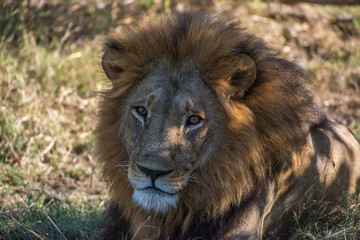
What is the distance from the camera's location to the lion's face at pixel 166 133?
2988 mm

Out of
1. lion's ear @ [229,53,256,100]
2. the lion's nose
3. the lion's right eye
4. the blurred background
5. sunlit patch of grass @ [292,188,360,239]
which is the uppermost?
lion's ear @ [229,53,256,100]

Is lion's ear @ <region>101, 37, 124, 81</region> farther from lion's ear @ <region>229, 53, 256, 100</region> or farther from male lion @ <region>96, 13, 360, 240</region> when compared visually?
lion's ear @ <region>229, 53, 256, 100</region>

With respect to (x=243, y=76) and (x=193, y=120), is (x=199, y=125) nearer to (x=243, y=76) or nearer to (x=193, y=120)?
(x=193, y=120)

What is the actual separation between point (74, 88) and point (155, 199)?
398 centimetres

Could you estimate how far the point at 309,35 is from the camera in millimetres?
9102

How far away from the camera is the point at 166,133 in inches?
120

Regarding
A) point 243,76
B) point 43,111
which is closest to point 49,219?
point 243,76

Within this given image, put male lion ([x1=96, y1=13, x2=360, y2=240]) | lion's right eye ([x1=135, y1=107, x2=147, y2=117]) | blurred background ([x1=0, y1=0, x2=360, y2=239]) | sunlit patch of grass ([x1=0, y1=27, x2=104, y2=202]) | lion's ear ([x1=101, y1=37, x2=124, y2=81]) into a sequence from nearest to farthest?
1. male lion ([x1=96, y1=13, x2=360, y2=240])
2. lion's right eye ([x1=135, y1=107, x2=147, y2=117])
3. lion's ear ([x1=101, y1=37, x2=124, y2=81])
4. blurred background ([x1=0, y1=0, x2=360, y2=239])
5. sunlit patch of grass ([x1=0, y1=27, x2=104, y2=202])

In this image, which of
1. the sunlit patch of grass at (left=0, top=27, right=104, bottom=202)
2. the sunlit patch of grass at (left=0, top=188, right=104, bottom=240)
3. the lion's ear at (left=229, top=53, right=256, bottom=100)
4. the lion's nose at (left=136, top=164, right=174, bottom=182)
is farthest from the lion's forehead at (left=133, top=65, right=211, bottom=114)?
the sunlit patch of grass at (left=0, top=27, right=104, bottom=202)

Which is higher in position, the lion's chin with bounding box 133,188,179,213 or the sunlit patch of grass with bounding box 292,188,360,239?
the lion's chin with bounding box 133,188,179,213

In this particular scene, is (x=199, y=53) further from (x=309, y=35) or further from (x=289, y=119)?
(x=309, y=35)

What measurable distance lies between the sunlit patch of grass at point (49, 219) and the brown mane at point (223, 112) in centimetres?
66

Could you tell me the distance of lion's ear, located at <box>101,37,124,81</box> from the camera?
343 cm

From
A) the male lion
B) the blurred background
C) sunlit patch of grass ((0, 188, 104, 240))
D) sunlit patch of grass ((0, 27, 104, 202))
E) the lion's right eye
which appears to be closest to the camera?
the male lion
